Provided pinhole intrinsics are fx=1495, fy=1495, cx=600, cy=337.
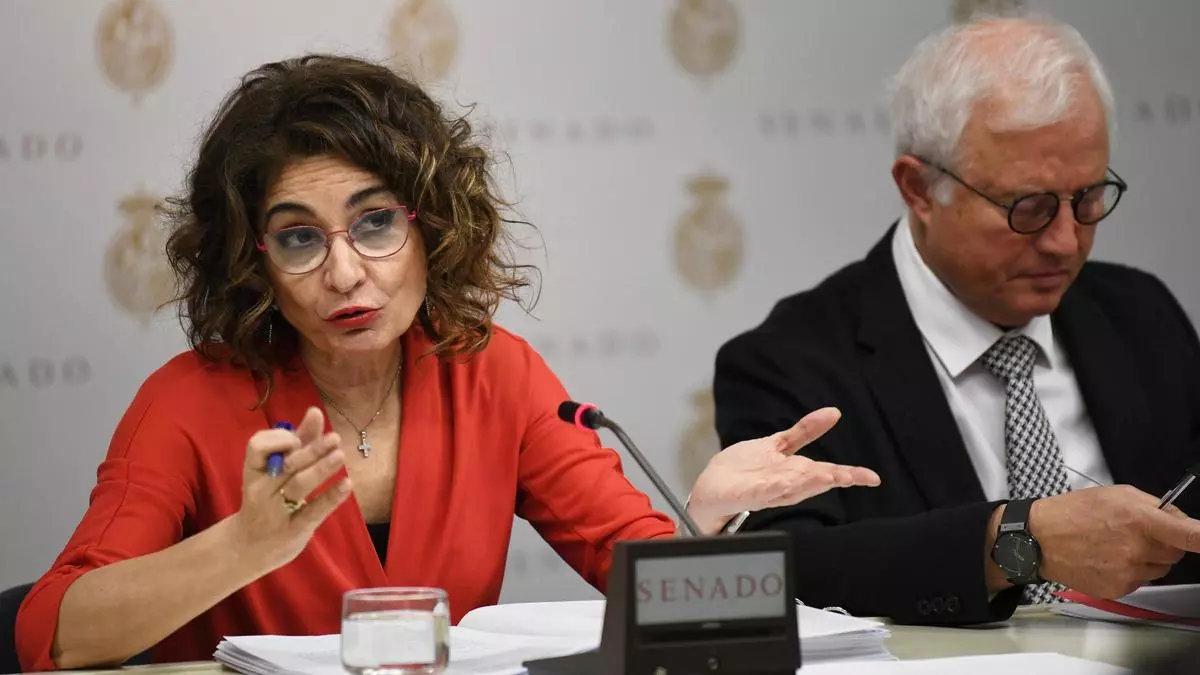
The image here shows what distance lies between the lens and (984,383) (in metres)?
2.62

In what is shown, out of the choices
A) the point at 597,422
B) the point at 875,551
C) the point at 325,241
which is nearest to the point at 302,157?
the point at 325,241

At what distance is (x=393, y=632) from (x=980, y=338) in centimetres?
140

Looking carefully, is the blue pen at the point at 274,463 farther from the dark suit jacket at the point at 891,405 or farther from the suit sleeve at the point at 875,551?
the dark suit jacket at the point at 891,405

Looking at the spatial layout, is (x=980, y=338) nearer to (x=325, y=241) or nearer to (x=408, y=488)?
(x=408, y=488)

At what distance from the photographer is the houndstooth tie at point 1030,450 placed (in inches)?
98.9

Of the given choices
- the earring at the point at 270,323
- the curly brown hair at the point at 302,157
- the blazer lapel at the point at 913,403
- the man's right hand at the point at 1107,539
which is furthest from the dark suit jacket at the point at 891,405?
the earring at the point at 270,323

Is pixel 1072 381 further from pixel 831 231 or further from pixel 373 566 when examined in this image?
pixel 373 566

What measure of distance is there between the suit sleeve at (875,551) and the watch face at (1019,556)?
0.03 meters

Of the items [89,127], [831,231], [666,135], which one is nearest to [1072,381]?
[831,231]

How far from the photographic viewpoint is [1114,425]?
Result: 262cm

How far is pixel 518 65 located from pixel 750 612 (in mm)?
1921

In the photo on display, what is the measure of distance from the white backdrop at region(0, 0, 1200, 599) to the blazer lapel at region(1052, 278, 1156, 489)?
0.75 m

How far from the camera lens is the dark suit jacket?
225 centimetres

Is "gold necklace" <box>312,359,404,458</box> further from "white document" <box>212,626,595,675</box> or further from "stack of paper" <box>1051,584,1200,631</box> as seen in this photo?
"stack of paper" <box>1051,584,1200,631</box>
